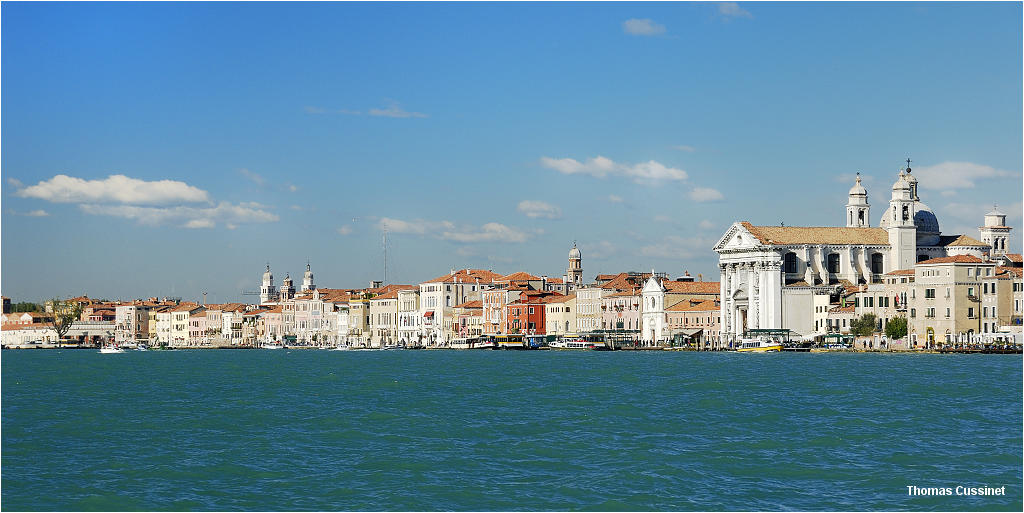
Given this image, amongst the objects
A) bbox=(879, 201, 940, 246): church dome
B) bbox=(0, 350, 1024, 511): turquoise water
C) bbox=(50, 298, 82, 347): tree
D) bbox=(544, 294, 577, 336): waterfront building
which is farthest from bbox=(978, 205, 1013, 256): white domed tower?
bbox=(50, 298, 82, 347): tree

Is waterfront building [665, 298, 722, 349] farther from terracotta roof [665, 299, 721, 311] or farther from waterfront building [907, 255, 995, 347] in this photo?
waterfront building [907, 255, 995, 347]

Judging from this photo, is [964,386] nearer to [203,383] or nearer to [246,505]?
[203,383]

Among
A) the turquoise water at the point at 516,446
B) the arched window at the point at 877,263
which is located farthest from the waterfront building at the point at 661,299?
the turquoise water at the point at 516,446

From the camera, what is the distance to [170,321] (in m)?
156

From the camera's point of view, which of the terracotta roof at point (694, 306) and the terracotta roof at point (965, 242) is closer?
the terracotta roof at point (965, 242)

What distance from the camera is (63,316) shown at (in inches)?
5842

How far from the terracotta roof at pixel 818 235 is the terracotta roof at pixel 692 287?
9.44 m

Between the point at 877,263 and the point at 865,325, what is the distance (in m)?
11.0

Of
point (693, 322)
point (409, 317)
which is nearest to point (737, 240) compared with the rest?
point (693, 322)

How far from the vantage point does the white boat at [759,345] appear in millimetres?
82000

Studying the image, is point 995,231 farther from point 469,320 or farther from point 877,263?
point 469,320

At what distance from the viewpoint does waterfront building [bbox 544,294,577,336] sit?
105 m

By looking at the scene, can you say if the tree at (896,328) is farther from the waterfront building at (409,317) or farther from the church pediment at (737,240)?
the waterfront building at (409,317)

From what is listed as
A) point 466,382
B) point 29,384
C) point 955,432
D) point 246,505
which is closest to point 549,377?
point 466,382
